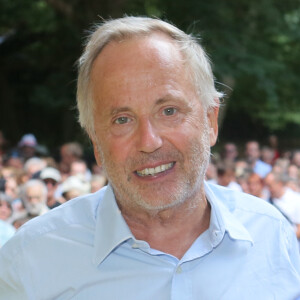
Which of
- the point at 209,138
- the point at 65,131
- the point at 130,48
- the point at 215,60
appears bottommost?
the point at 65,131

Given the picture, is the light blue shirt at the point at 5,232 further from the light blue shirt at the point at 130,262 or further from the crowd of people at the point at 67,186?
the light blue shirt at the point at 130,262

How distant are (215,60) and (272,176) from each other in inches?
196

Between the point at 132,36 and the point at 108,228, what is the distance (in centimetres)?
66

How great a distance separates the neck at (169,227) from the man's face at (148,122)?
0.21 ft

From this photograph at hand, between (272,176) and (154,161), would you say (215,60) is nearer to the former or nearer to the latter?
(272,176)

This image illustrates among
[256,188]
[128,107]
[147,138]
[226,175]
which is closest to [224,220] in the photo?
[147,138]

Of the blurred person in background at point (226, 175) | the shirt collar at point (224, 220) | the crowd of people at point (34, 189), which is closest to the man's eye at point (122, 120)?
the shirt collar at point (224, 220)

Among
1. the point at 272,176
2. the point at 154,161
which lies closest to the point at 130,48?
the point at 154,161

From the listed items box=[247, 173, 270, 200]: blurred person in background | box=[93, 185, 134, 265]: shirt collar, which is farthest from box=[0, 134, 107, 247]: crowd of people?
Result: box=[93, 185, 134, 265]: shirt collar

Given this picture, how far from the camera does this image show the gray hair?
2057mm

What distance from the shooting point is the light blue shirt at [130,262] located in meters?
1.91

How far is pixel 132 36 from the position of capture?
2041 millimetres

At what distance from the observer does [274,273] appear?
6.67ft

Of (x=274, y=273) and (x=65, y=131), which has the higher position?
(x=274, y=273)
